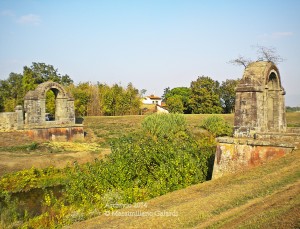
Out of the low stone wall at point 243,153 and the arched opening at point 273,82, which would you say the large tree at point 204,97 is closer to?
the arched opening at point 273,82

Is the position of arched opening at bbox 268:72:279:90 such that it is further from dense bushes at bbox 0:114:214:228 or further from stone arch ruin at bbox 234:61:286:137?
dense bushes at bbox 0:114:214:228

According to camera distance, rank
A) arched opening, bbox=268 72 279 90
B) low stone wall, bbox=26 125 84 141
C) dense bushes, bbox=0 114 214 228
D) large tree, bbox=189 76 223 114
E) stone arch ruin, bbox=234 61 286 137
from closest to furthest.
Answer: dense bushes, bbox=0 114 214 228, stone arch ruin, bbox=234 61 286 137, arched opening, bbox=268 72 279 90, low stone wall, bbox=26 125 84 141, large tree, bbox=189 76 223 114

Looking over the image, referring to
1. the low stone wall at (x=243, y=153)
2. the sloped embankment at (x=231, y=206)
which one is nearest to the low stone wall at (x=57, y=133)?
the low stone wall at (x=243, y=153)

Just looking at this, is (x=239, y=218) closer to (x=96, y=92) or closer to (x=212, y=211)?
(x=212, y=211)

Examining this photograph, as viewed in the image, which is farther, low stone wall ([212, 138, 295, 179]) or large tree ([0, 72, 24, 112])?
large tree ([0, 72, 24, 112])

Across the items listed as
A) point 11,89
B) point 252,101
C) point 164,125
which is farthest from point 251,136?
point 11,89

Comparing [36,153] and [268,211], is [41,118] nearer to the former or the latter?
[36,153]

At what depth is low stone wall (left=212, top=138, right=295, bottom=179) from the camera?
31.0 feet

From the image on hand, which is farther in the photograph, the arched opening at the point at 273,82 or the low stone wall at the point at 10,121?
the low stone wall at the point at 10,121

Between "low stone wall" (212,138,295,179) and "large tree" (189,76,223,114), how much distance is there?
4739 centimetres

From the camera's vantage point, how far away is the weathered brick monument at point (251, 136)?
9.54m

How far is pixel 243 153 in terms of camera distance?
9.88 m

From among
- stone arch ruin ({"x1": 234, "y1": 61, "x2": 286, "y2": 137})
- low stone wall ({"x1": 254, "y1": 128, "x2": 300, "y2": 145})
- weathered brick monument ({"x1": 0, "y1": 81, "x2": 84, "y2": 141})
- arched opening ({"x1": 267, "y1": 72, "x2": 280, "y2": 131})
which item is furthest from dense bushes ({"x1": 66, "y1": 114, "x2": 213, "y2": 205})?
weathered brick monument ({"x1": 0, "y1": 81, "x2": 84, "y2": 141})

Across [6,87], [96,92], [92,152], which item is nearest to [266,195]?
[92,152]
